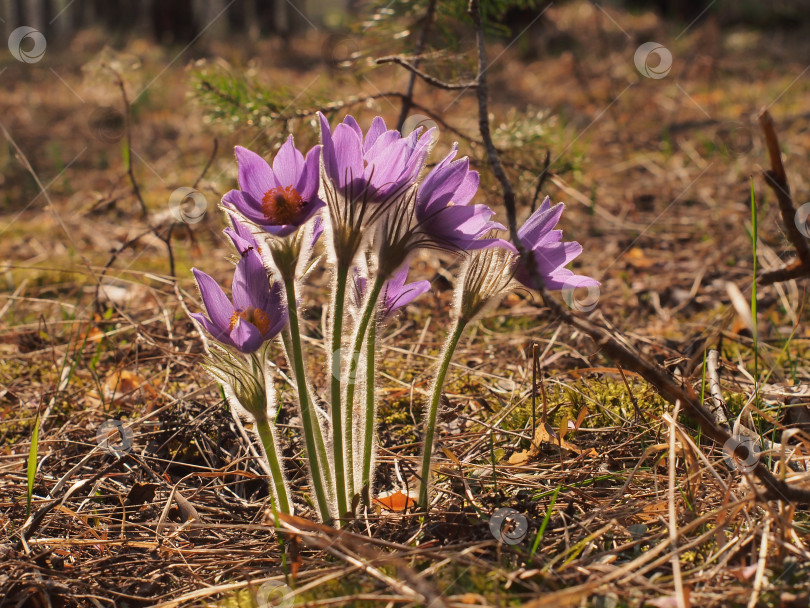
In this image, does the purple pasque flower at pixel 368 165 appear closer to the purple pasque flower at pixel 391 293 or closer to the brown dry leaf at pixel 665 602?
the purple pasque flower at pixel 391 293

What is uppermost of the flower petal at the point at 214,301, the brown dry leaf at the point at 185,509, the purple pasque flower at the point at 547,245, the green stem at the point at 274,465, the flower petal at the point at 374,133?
the flower petal at the point at 374,133

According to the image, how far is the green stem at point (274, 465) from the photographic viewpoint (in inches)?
56.9

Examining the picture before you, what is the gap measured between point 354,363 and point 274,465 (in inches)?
10.7

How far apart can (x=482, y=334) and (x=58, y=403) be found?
151cm

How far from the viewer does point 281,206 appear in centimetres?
129

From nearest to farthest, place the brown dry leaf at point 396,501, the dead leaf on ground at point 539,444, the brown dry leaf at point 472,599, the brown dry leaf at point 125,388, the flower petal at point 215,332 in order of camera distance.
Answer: the brown dry leaf at point 472,599, the flower petal at point 215,332, the brown dry leaf at point 396,501, the dead leaf on ground at point 539,444, the brown dry leaf at point 125,388

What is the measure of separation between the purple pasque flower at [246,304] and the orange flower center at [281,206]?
174 mm

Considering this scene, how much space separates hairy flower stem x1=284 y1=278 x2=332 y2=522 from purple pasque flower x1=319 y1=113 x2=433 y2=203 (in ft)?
0.73

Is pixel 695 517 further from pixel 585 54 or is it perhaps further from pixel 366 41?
pixel 585 54

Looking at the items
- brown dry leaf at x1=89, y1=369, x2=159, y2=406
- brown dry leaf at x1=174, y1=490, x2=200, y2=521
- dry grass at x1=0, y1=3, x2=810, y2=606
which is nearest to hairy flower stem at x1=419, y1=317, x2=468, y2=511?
dry grass at x1=0, y1=3, x2=810, y2=606

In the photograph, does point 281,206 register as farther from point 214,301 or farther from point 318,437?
point 318,437

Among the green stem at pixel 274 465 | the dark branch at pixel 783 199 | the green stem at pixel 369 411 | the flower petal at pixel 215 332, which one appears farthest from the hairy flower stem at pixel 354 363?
the dark branch at pixel 783 199

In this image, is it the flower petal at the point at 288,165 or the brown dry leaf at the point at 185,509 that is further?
the brown dry leaf at the point at 185,509

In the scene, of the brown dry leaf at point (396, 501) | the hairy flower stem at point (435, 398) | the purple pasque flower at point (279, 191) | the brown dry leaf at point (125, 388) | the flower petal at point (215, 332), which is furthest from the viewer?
the brown dry leaf at point (125, 388)
